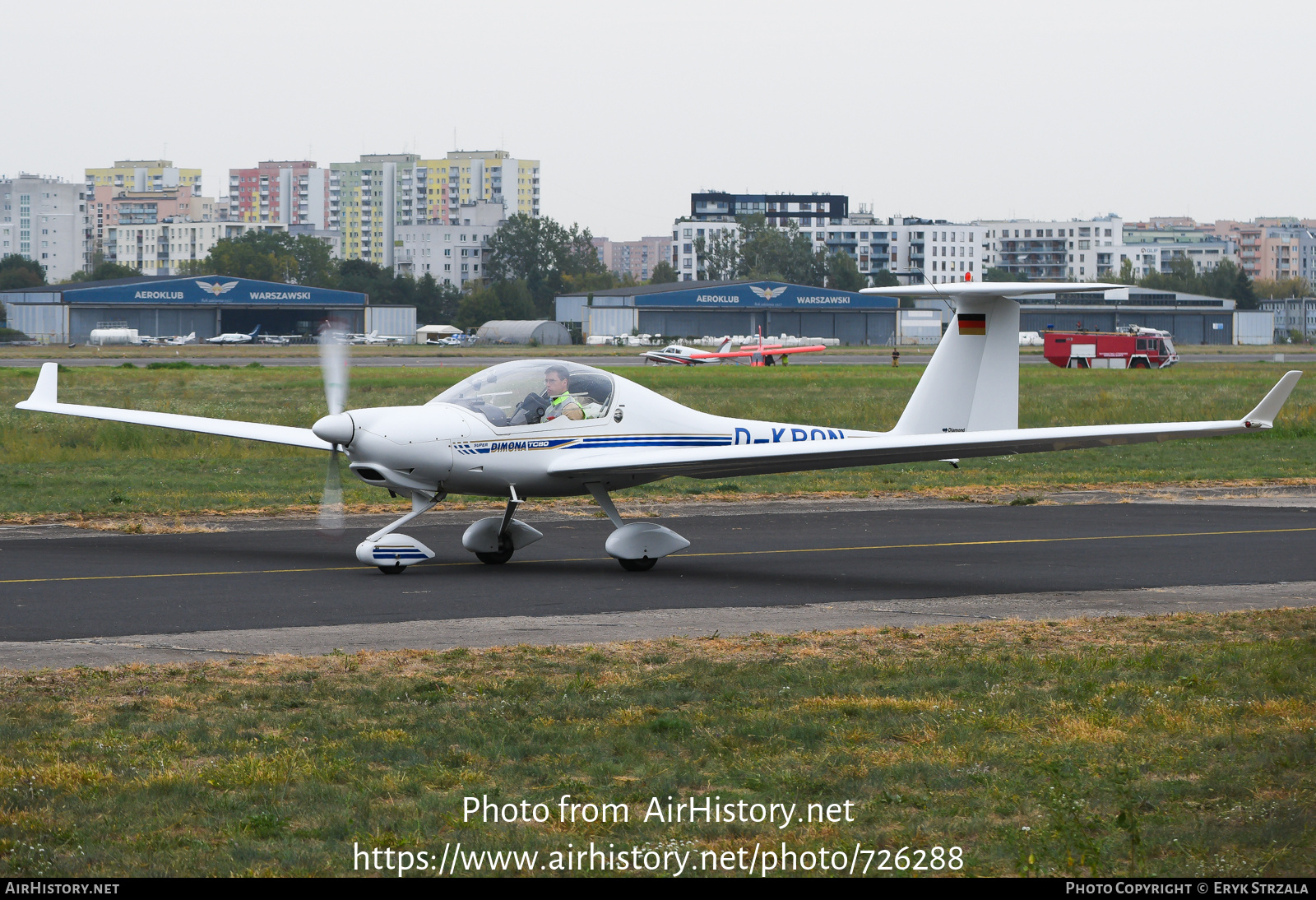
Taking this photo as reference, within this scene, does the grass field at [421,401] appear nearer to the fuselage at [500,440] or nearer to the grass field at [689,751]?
the fuselage at [500,440]

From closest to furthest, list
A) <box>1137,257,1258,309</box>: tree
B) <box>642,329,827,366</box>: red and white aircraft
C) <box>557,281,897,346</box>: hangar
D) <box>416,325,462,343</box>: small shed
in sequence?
<box>642,329,827,366</box>: red and white aircraft
<box>557,281,897,346</box>: hangar
<box>416,325,462,343</box>: small shed
<box>1137,257,1258,309</box>: tree

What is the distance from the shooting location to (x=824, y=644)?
10211mm

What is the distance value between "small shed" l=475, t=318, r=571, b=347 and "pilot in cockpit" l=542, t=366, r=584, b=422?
10351 centimetres

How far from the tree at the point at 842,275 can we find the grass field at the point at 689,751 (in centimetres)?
15834

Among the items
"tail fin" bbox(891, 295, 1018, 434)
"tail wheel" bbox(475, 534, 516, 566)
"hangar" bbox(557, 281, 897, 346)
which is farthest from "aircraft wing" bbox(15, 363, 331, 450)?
"hangar" bbox(557, 281, 897, 346)

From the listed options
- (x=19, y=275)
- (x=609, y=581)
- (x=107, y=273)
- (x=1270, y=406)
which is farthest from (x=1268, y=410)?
(x=107, y=273)

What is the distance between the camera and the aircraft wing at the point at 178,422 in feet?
51.4

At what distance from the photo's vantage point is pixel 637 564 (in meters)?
14.3

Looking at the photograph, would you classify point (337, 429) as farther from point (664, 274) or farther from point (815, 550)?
point (664, 274)

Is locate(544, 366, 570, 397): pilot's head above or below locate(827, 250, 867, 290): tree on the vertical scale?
below

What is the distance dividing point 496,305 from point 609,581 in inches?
5245

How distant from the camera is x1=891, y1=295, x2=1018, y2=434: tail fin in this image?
1555cm

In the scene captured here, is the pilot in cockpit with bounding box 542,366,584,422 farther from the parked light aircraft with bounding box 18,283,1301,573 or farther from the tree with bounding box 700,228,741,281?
the tree with bounding box 700,228,741,281

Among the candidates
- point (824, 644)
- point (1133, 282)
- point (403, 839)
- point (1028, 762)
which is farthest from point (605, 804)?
point (1133, 282)
